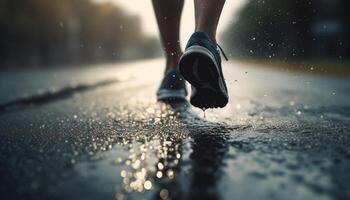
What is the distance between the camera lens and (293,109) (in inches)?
106

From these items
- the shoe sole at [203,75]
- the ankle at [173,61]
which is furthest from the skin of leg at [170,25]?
the shoe sole at [203,75]

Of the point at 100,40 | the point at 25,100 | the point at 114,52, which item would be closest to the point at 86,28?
the point at 100,40

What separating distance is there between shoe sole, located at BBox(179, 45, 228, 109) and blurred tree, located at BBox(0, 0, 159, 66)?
71.5ft

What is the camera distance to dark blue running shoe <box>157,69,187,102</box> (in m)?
2.83

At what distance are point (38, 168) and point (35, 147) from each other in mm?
332

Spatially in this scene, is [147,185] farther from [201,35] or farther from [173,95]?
[173,95]

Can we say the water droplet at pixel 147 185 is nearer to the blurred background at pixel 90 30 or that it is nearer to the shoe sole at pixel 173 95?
the shoe sole at pixel 173 95

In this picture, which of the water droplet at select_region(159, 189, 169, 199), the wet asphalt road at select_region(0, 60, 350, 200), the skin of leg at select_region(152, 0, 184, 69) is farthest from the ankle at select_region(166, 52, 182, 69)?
the water droplet at select_region(159, 189, 169, 199)

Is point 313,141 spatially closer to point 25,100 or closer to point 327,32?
point 25,100

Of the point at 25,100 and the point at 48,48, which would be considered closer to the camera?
the point at 25,100

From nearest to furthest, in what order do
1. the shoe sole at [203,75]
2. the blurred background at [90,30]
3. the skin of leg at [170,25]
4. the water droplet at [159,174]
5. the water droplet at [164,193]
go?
the water droplet at [164,193], the water droplet at [159,174], the shoe sole at [203,75], the skin of leg at [170,25], the blurred background at [90,30]

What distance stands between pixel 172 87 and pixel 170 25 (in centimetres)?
39

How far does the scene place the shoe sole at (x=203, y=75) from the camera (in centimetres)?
189

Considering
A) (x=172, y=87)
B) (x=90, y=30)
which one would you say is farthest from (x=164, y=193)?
(x=90, y=30)
